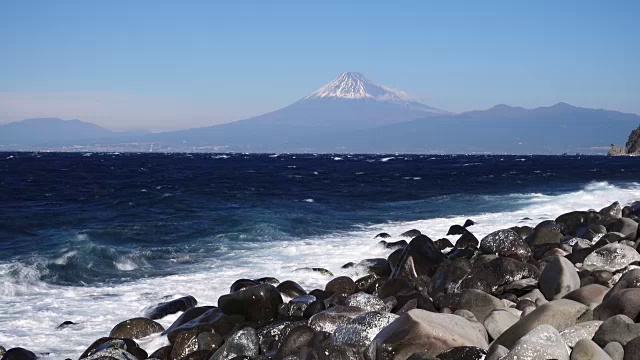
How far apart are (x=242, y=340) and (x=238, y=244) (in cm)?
1193

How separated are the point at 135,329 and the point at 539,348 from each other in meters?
6.56

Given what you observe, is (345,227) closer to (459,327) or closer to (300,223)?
(300,223)

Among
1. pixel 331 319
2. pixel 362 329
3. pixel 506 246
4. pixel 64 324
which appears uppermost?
pixel 506 246

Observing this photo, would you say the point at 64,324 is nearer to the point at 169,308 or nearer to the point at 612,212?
the point at 169,308

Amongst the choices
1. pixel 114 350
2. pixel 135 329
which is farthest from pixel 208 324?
pixel 114 350

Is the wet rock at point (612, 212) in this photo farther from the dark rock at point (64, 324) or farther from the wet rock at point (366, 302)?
the dark rock at point (64, 324)

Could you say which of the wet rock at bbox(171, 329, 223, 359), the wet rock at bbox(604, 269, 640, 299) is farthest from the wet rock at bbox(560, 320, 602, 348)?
the wet rock at bbox(171, 329, 223, 359)

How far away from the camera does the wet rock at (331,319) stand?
9.60 meters

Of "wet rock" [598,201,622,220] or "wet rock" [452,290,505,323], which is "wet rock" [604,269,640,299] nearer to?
"wet rock" [452,290,505,323]

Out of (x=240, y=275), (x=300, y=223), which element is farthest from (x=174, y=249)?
(x=300, y=223)

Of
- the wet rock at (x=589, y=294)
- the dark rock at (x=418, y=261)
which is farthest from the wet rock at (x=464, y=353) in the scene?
the dark rock at (x=418, y=261)

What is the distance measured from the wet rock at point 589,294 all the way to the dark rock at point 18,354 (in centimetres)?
748

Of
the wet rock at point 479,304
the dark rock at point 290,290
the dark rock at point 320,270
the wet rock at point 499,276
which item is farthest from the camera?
the dark rock at point 320,270

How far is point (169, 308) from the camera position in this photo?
1258 cm
